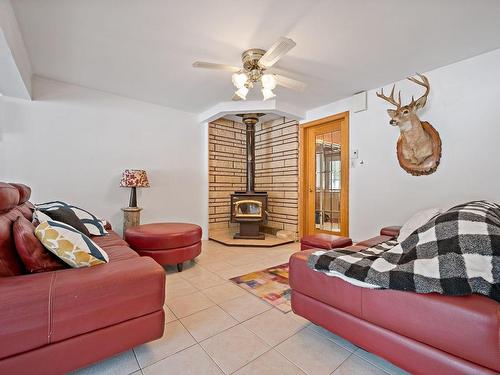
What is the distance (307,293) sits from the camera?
5.08 ft

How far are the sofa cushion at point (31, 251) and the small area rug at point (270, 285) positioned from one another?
1.58 m

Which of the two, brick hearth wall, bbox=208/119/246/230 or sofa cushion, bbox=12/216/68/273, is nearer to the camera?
sofa cushion, bbox=12/216/68/273

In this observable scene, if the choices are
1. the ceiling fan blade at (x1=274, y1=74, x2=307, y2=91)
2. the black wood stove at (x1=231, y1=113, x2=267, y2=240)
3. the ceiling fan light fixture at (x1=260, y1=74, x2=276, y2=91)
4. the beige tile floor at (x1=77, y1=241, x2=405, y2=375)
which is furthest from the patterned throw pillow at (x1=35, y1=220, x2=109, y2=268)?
the black wood stove at (x1=231, y1=113, x2=267, y2=240)

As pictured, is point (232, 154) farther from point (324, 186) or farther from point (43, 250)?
point (43, 250)

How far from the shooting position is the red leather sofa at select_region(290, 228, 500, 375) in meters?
0.92

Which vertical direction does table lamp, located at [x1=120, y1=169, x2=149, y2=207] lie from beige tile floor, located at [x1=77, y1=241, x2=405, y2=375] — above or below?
above

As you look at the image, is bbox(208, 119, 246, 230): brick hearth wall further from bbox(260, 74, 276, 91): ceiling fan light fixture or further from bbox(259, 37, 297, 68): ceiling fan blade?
bbox(259, 37, 297, 68): ceiling fan blade

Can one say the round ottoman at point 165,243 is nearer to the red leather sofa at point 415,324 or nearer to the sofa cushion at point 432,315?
the red leather sofa at point 415,324

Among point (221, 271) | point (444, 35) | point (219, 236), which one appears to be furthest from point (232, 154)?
point (444, 35)

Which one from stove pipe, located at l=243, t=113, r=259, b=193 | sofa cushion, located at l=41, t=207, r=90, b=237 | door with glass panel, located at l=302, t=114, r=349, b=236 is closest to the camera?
sofa cushion, located at l=41, t=207, r=90, b=237

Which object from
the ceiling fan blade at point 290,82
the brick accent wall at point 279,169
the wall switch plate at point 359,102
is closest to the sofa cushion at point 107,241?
the ceiling fan blade at point 290,82

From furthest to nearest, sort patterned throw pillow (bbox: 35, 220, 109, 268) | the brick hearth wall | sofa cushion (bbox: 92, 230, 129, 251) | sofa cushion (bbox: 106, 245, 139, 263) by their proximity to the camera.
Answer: the brick hearth wall → sofa cushion (bbox: 92, 230, 129, 251) → sofa cushion (bbox: 106, 245, 139, 263) → patterned throw pillow (bbox: 35, 220, 109, 268)

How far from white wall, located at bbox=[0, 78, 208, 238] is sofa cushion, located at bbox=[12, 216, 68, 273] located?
2.35 meters

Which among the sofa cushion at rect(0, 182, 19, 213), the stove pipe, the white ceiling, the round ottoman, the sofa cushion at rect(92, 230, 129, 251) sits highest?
the white ceiling
